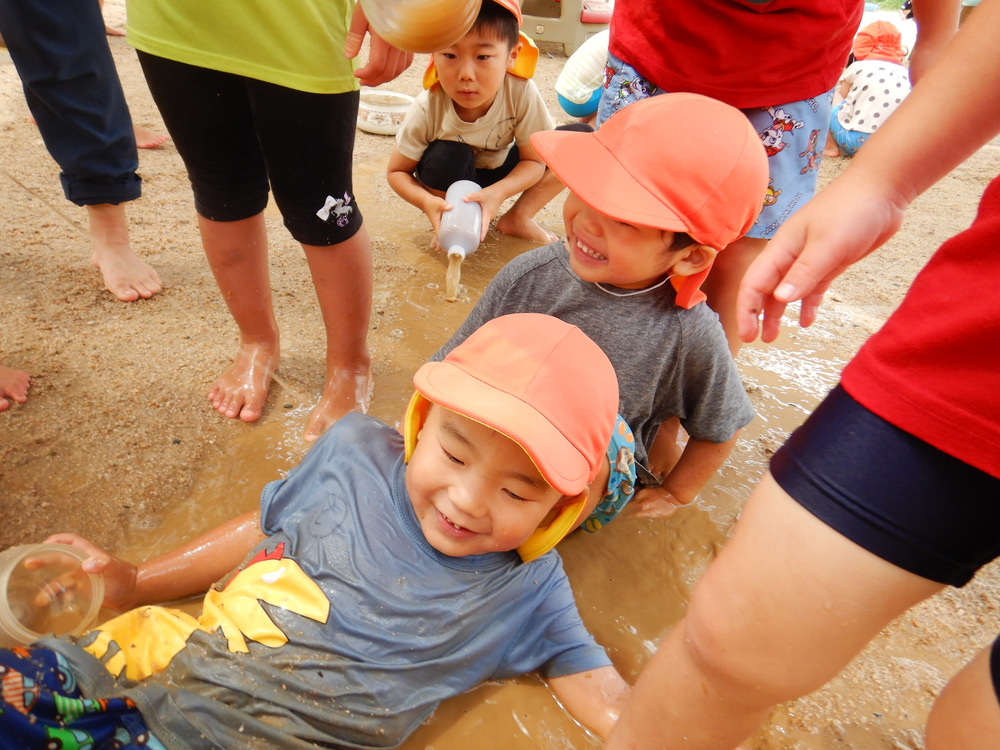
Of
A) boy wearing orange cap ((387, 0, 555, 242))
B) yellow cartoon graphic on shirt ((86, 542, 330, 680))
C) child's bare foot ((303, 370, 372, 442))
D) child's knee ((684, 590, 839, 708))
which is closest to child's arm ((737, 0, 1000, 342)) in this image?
child's knee ((684, 590, 839, 708))

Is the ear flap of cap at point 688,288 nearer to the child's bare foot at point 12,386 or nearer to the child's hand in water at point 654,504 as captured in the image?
the child's hand in water at point 654,504

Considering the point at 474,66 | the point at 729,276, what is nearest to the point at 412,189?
the point at 474,66

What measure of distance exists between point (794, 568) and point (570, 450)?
16.2 inches

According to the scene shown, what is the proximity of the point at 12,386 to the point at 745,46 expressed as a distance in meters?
2.09

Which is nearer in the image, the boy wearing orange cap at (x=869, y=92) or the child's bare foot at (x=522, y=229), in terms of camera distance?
the child's bare foot at (x=522, y=229)

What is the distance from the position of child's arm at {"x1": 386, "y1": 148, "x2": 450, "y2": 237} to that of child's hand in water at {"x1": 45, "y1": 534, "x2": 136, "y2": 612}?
180 centimetres

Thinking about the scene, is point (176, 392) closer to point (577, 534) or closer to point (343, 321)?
point (343, 321)

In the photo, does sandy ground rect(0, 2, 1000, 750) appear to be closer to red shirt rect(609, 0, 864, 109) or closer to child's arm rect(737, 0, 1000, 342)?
child's arm rect(737, 0, 1000, 342)

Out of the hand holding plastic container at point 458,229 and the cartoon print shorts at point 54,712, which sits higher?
the cartoon print shorts at point 54,712

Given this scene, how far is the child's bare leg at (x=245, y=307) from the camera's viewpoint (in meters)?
1.90

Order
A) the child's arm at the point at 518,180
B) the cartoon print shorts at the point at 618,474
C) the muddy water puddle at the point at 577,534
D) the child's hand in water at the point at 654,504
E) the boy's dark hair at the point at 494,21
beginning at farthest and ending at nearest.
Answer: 1. the child's arm at the point at 518,180
2. the boy's dark hair at the point at 494,21
3. the child's hand in water at the point at 654,504
4. the cartoon print shorts at the point at 618,474
5. the muddy water puddle at the point at 577,534

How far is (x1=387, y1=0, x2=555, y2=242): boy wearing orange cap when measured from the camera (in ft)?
9.04

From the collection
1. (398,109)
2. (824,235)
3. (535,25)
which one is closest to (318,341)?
(824,235)

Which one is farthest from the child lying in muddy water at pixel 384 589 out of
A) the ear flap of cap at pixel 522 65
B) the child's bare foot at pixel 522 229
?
the child's bare foot at pixel 522 229
